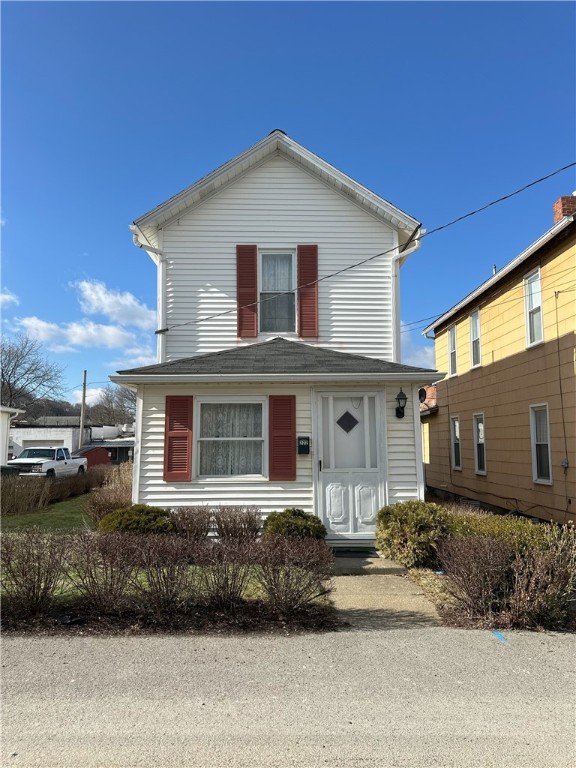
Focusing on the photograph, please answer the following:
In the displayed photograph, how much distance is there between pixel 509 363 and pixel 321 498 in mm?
6664

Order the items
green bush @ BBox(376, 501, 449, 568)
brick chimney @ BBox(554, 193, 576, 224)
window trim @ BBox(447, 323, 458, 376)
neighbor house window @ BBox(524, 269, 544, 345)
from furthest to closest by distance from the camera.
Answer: window trim @ BBox(447, 323, 458, 376) < neighbor house window @ BBox(524, 269, 544, 345) < brick chimney @ BBox(554, 193, 576, 224) < green bush @ BBox(376, 501, 449, 568)

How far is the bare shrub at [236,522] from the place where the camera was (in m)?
7.96

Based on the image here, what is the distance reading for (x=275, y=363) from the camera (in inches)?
356

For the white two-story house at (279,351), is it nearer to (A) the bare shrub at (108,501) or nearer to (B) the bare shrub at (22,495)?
(A) the bare shrub at (108,501)

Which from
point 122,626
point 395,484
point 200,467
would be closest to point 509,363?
point 395,484

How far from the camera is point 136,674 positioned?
4.14 meters

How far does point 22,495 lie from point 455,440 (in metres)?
12.5

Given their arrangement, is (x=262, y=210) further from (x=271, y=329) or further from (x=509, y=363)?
(x=509, y=363)

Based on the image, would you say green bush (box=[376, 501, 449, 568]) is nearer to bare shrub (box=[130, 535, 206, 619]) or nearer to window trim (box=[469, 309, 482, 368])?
bare shrub (box=[130, 535, 206, 619])

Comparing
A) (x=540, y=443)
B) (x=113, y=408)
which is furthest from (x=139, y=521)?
(x=113, y=408)

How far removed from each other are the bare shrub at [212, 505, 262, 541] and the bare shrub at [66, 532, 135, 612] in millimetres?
2639

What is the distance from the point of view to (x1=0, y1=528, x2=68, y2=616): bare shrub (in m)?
5.23

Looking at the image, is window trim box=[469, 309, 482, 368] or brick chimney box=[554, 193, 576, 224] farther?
window trim box=[469, 309, 482, 368]

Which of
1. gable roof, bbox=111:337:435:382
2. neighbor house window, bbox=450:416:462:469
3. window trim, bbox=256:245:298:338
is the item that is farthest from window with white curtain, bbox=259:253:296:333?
neighbor house window, bbox=450:416:462:469
